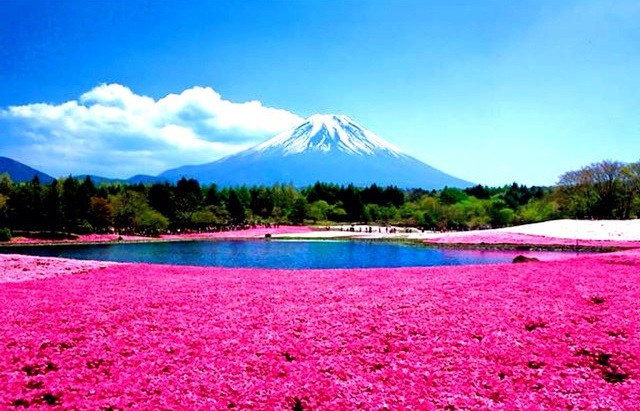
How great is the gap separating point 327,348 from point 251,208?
10172 centimetres

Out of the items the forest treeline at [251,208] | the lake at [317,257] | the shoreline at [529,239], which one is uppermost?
the forest treeline at [251,208]

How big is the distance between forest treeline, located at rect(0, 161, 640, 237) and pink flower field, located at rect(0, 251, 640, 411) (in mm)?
56832

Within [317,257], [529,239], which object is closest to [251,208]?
[529,239]

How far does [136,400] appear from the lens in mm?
7188

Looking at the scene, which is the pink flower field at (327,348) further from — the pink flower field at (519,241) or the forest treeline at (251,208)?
the forest treeline at (251,208)

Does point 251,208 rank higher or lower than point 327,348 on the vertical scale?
higher

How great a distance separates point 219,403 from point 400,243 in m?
50.1

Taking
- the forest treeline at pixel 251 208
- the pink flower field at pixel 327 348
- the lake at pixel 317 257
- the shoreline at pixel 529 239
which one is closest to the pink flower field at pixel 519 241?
the shoreline at pixel 529 239

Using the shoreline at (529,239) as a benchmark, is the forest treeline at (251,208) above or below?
above

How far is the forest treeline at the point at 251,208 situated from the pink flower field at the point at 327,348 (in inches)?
2237

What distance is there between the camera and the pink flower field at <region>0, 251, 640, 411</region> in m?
7.28

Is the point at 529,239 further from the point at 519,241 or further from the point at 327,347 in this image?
the point at 327,347

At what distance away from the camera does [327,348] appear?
934cm

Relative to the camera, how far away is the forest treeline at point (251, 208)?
221 ft
